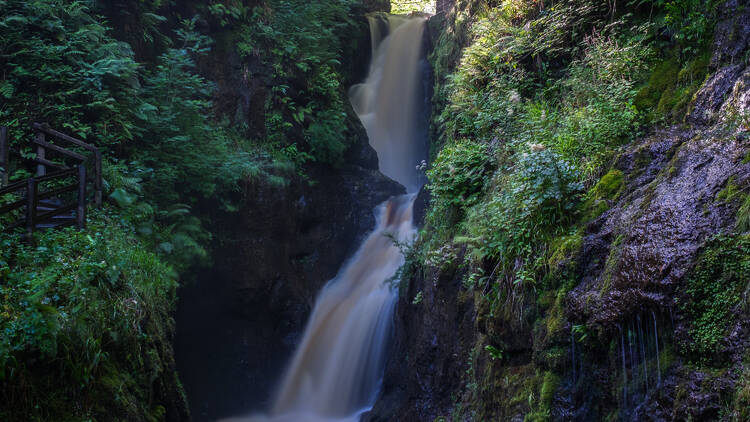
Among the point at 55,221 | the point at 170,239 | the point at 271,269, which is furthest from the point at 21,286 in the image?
the point at 271,269

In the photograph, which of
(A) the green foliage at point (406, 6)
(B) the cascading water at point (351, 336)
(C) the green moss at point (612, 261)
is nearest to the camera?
(C) the green moss at point (612, 261)

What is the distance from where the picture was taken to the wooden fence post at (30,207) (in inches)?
215

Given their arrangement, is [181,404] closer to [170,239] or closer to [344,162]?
[170,239]

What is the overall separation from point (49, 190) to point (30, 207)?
4.39ft

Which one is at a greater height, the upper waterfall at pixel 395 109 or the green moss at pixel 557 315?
the upper waterfall at pixel 395 109

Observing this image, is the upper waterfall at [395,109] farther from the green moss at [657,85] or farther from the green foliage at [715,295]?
the green foliage at [715,295]

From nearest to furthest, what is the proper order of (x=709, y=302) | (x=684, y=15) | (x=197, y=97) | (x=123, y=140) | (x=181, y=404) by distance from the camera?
(x=709, y=302), (x=684, y=15), (x=181, y=404), (x=123, y=140), (x=197, y=97)

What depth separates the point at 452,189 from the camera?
23.6ft

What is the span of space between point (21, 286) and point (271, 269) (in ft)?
23.8

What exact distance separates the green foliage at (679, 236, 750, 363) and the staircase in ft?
21.9

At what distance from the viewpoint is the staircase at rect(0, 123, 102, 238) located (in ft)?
18.0

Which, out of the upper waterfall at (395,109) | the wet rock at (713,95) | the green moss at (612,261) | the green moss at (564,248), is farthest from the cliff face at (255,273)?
the wet rock at (713,95)

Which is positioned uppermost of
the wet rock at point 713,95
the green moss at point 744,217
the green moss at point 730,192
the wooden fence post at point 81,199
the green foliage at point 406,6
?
the green foliage at point 406,6

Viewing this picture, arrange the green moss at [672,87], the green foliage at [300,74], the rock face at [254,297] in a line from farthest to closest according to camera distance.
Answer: the green foliage at [300,74] → the rock face at [254,297] → the green moss at [672,87]
